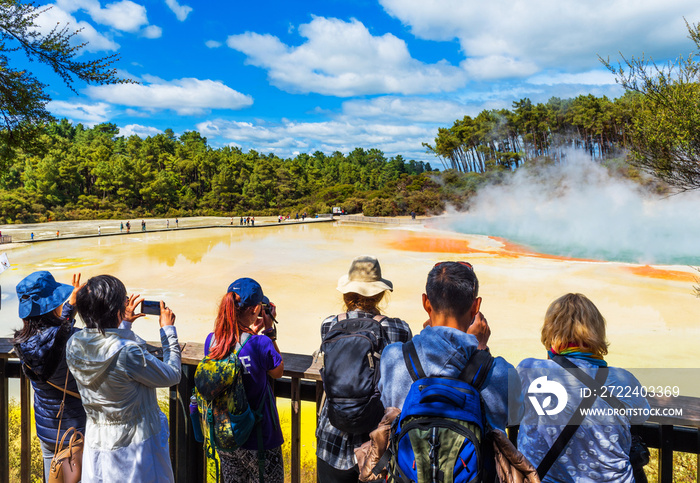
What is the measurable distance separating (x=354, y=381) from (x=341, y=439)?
306mm

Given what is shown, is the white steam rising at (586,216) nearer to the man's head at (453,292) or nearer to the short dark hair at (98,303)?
the man's head at (453,292)

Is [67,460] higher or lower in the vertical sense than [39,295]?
lower

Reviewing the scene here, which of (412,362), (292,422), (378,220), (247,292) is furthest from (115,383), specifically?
(378,220)

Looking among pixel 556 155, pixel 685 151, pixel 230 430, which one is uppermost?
pixel 556 155

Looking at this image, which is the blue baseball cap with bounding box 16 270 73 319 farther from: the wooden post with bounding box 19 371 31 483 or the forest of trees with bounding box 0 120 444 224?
the forest of trees with bounding box 0 120 444 224

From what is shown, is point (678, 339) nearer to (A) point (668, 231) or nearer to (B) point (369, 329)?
(B) point (369, 329)

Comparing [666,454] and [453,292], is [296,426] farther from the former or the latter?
[666,454]

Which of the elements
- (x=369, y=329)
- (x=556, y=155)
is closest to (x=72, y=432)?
(x=369, y=329)

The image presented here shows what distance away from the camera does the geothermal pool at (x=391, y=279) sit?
381 inches

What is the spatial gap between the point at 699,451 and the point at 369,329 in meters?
1.15

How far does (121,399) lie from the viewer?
1739 millimetres

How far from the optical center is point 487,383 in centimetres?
130

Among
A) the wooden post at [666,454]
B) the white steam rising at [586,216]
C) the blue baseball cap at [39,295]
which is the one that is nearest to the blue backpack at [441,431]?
the wooden post at [666,454]

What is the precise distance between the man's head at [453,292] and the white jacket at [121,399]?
1055 mm
